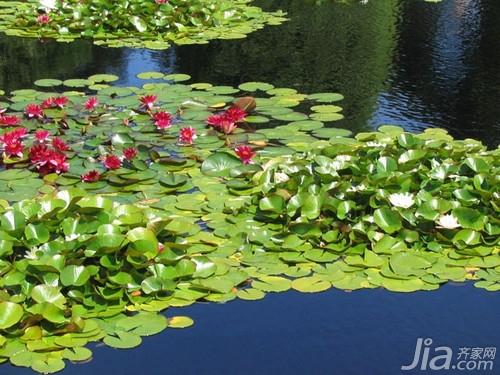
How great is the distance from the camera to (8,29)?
917cm

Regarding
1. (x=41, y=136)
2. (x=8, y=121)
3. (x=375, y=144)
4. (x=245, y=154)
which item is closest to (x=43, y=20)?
(x=8, y=121)

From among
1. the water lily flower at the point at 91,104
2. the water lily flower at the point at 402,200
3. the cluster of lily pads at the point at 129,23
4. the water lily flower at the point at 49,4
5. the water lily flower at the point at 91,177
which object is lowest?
the water lily flower at the point at 91,177

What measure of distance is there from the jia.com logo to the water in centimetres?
4

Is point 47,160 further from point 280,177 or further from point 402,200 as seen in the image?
point 402,200

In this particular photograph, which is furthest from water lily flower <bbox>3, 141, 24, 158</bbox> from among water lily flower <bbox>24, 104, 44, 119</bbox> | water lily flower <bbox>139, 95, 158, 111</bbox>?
water lily flower <bbox>139, 95, 158, 111</bbox>

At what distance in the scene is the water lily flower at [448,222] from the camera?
4.02 m

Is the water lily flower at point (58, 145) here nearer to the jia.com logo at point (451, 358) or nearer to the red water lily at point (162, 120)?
the red water lily at point (162, 120)

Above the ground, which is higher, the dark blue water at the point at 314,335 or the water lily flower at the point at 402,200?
the water lily flower at the point at 402,200

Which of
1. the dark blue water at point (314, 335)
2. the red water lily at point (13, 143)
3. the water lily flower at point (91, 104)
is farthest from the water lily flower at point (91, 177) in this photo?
the dark blue water at point (314, 335)

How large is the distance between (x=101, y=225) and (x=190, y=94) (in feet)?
9.48

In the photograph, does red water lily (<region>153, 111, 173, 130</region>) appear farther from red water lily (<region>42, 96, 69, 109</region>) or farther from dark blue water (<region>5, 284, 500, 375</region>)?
dark blue water (<region>5, 284, 500, 375</region>)

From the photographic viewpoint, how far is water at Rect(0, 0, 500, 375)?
3.29 metres

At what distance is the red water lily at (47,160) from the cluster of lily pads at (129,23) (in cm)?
336

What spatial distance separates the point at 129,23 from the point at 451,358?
6.23 meters
